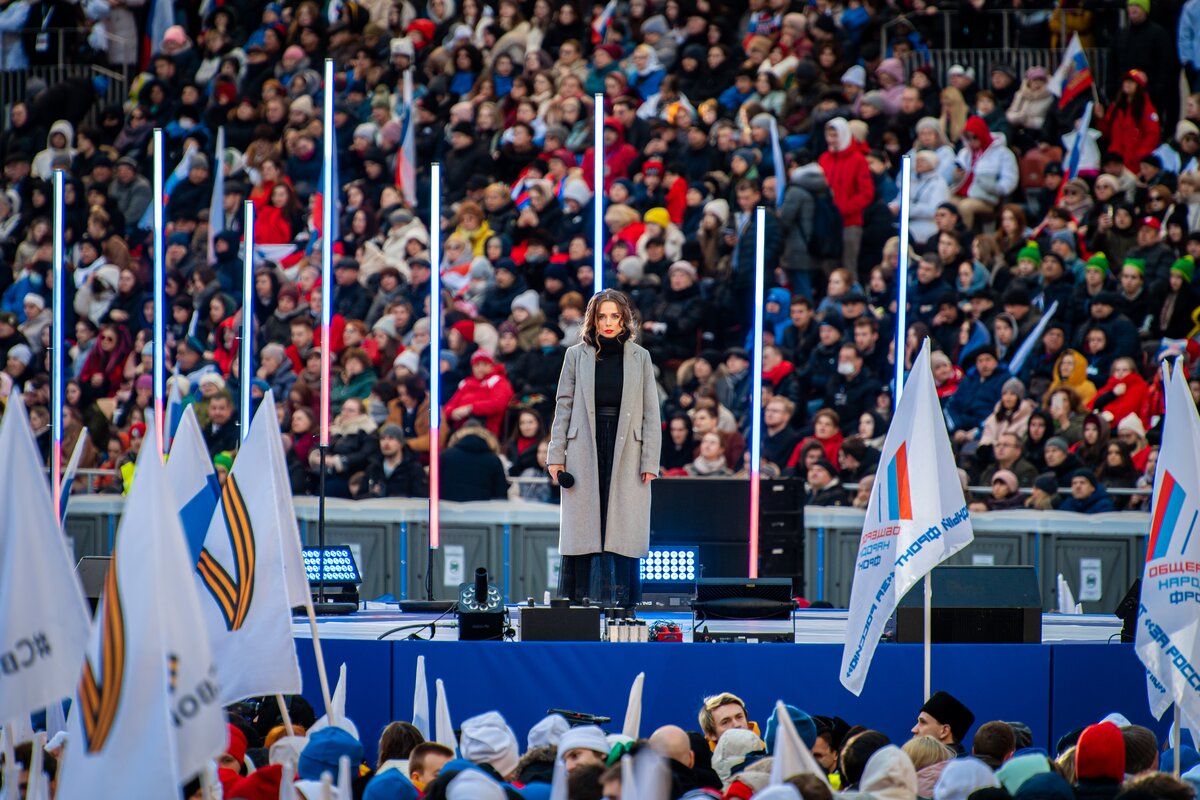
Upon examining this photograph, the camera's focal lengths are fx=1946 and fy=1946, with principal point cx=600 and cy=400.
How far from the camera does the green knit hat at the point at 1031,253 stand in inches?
604

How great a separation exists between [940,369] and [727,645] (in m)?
5.64

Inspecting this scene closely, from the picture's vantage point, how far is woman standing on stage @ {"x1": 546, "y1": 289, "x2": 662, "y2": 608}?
1004 centimetres

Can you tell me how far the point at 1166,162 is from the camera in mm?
16453

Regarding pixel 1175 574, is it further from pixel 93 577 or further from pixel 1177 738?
pixel 93 577

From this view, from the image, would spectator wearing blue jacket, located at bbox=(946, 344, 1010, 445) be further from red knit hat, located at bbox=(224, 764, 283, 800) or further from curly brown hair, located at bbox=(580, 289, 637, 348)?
red knit hat, located at bbox=(224, 764, 283, 800)

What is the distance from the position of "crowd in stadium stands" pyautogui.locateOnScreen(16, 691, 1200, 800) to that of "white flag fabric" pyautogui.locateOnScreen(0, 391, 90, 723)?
0.69 m

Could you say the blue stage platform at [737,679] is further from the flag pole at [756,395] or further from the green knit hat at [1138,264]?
the green knit hat at [1138,264]

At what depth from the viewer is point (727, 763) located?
7418 millimetres

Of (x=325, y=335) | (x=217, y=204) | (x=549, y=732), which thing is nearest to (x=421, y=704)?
(x=549, y=732)

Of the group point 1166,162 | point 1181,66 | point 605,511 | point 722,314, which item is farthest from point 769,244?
point 605,511

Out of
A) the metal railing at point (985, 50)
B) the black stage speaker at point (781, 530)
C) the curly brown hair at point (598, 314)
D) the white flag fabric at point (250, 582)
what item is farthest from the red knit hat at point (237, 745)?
the metal railing at point (985, 50)

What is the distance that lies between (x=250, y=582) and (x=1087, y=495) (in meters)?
7.46

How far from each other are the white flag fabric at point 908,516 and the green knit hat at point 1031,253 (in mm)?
6936

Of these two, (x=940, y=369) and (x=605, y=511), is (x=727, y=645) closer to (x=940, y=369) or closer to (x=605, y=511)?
(x=605, y=511)
